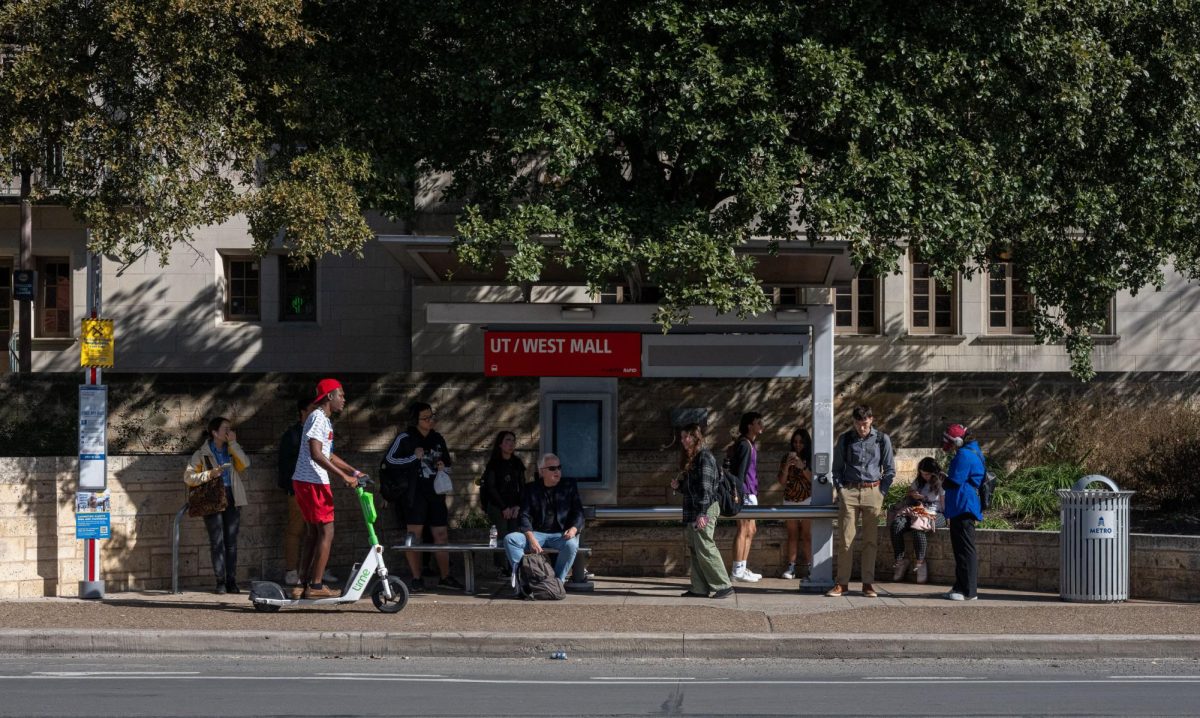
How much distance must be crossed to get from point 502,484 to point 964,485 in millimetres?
4424

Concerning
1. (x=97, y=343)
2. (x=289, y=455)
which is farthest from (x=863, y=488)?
(x=97, y=343)

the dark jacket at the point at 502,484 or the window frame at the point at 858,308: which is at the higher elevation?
the window frame at the point at 858,308

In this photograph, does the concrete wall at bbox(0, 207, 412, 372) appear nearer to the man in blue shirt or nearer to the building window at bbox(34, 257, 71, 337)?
the building window at bbox(34, 257, 71, 337)

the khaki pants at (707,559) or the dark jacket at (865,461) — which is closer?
the khaki pants at (707,559)

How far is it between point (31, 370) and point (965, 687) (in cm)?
1921

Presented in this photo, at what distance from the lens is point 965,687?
913cm

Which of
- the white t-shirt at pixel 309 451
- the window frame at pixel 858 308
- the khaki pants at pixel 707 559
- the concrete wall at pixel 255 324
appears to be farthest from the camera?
the window frame at pixel 858 308

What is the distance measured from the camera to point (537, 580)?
1236 centimetres

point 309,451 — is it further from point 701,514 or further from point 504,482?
point 701,514

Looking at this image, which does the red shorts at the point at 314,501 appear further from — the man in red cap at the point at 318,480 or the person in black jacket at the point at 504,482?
the person in black jacket at the point at 504,482

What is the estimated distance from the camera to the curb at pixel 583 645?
1041cm

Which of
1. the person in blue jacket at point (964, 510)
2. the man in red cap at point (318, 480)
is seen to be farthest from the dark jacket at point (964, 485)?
the man in red cap at point (318, 480)

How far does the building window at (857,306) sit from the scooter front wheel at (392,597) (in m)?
13.7

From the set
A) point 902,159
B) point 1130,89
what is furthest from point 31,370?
point 1130,89
